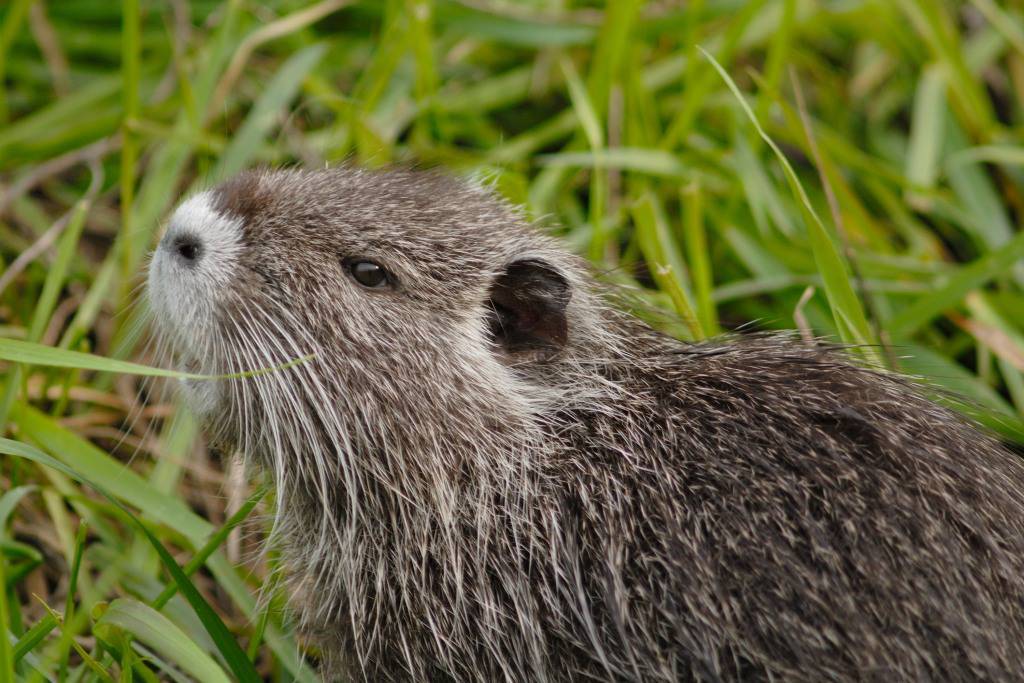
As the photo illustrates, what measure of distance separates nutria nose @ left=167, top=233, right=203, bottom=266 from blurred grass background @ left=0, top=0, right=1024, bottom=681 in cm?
74

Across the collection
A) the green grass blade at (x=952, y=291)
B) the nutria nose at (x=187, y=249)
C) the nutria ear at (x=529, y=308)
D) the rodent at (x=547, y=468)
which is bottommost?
the rodent at (x=547, y=468)

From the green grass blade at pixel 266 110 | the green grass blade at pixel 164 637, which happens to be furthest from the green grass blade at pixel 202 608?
the green grass blade at pixel 266 110

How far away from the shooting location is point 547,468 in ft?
10.0

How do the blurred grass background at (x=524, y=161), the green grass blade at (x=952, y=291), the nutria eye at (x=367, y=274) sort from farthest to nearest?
the green grass blade at (x=952, y=291) → the blurred grass background at (x=524, y=161) → the nutria eye at (x=367, y=274)

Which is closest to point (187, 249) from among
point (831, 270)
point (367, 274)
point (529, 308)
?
point (367, 274)

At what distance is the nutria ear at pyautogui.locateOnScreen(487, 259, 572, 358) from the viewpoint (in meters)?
3.13

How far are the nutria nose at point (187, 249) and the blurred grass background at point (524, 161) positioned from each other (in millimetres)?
735

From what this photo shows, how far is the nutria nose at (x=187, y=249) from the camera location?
2.94 meters

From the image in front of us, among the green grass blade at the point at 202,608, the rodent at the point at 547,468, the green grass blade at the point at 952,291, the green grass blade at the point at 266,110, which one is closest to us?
the rodent at the point at 547,468

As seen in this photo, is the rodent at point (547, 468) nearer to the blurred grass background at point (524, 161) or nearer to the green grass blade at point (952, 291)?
the blurred grass background at point (524, 161)

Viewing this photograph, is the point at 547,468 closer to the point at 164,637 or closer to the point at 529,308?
the point at 529,308

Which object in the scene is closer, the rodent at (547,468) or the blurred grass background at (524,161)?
the rodent at (547,468)

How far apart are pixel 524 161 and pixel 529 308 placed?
194cm

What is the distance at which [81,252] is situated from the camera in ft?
15.7
